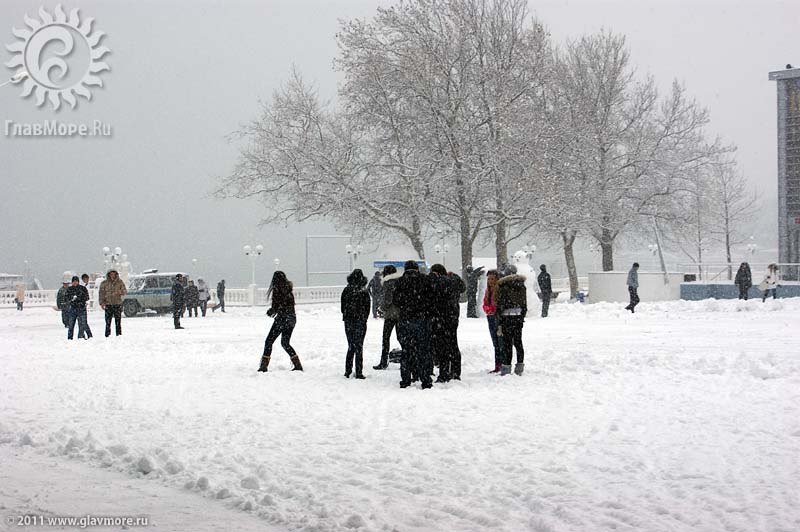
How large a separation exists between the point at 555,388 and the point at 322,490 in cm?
623

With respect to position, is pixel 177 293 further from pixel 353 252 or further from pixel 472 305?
pixel 353 252

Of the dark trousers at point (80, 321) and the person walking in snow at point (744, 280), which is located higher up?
the person walking in snow at point (744, 280)

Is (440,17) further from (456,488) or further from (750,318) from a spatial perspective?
(456,488)

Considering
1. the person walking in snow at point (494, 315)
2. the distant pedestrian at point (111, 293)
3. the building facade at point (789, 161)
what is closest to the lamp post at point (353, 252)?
the building facade at point (789, 161)

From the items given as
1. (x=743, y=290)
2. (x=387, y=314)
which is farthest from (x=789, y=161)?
(x=387, y=314)

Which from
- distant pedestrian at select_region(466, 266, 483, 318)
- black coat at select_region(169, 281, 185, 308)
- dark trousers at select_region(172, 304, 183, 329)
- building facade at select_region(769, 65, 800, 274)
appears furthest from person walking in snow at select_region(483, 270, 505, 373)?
building facade at select_region(769, 65, 800, 274)

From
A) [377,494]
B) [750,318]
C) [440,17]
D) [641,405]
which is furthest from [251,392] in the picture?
[440,17]

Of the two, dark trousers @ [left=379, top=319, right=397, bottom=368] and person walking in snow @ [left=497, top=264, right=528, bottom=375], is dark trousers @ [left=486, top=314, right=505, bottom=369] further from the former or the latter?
dark trousers @ [left=379, top=319, right=397, bottom=368]

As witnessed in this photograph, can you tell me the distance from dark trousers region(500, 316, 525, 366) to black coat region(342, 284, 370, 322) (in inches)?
82.1

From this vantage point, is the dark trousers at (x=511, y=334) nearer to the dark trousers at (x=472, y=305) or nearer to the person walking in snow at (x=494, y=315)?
the person walking in snow at (x=494, y=315)

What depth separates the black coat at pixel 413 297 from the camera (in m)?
13.2

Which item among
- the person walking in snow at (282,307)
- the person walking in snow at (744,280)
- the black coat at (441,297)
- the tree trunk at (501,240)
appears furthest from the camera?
the tree trunk at (501,240)

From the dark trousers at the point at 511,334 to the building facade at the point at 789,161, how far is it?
34131mm

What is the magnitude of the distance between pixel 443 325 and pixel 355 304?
56.3 inches
